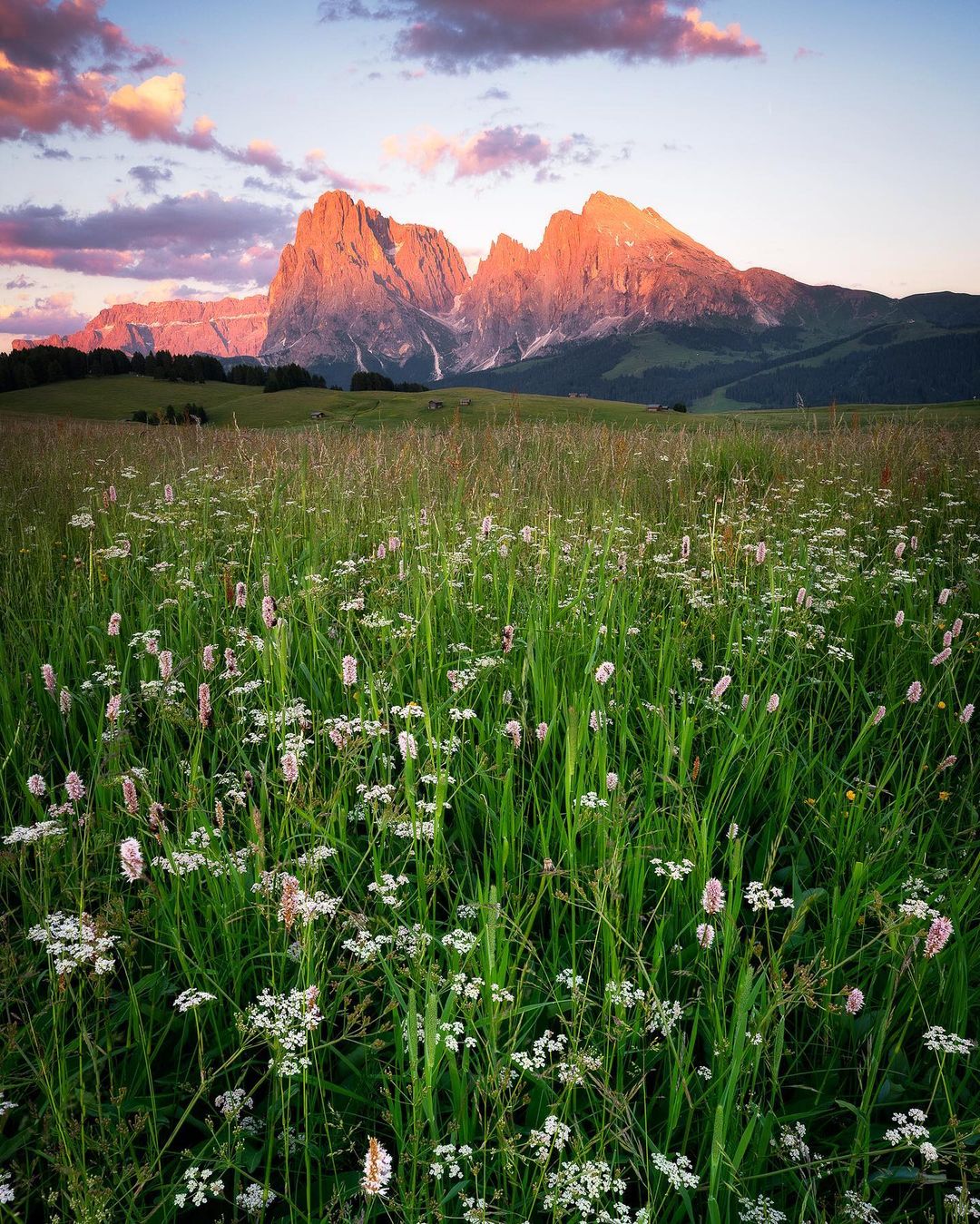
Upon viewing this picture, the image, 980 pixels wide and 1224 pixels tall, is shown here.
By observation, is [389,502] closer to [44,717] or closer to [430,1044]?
[44,717]

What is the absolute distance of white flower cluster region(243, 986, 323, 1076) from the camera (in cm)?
161

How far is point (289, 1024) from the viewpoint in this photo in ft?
5.78

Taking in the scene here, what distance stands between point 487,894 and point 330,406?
4890cm

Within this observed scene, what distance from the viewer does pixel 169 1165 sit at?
1.92m

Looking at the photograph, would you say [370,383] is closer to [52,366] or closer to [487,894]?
[52,366]

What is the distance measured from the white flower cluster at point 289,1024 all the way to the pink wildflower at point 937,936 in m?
1.65

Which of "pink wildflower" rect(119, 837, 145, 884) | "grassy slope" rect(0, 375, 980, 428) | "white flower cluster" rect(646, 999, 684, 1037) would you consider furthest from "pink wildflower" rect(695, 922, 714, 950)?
"grassy slope" rect(0, 375, 980, 428)

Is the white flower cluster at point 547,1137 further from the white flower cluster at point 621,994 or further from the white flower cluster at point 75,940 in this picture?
the white flower cluster at point 75,940

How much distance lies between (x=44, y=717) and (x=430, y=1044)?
351 cm

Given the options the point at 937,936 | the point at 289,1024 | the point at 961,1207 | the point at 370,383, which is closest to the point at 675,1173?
the point at 961,1207

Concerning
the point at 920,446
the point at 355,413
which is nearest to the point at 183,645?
the point at 920,446

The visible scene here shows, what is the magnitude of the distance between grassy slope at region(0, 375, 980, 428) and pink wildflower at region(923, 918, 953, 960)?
29068mm

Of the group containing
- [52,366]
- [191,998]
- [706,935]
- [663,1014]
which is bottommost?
[663,1014]

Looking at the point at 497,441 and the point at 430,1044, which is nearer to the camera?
the point at 430,1044
